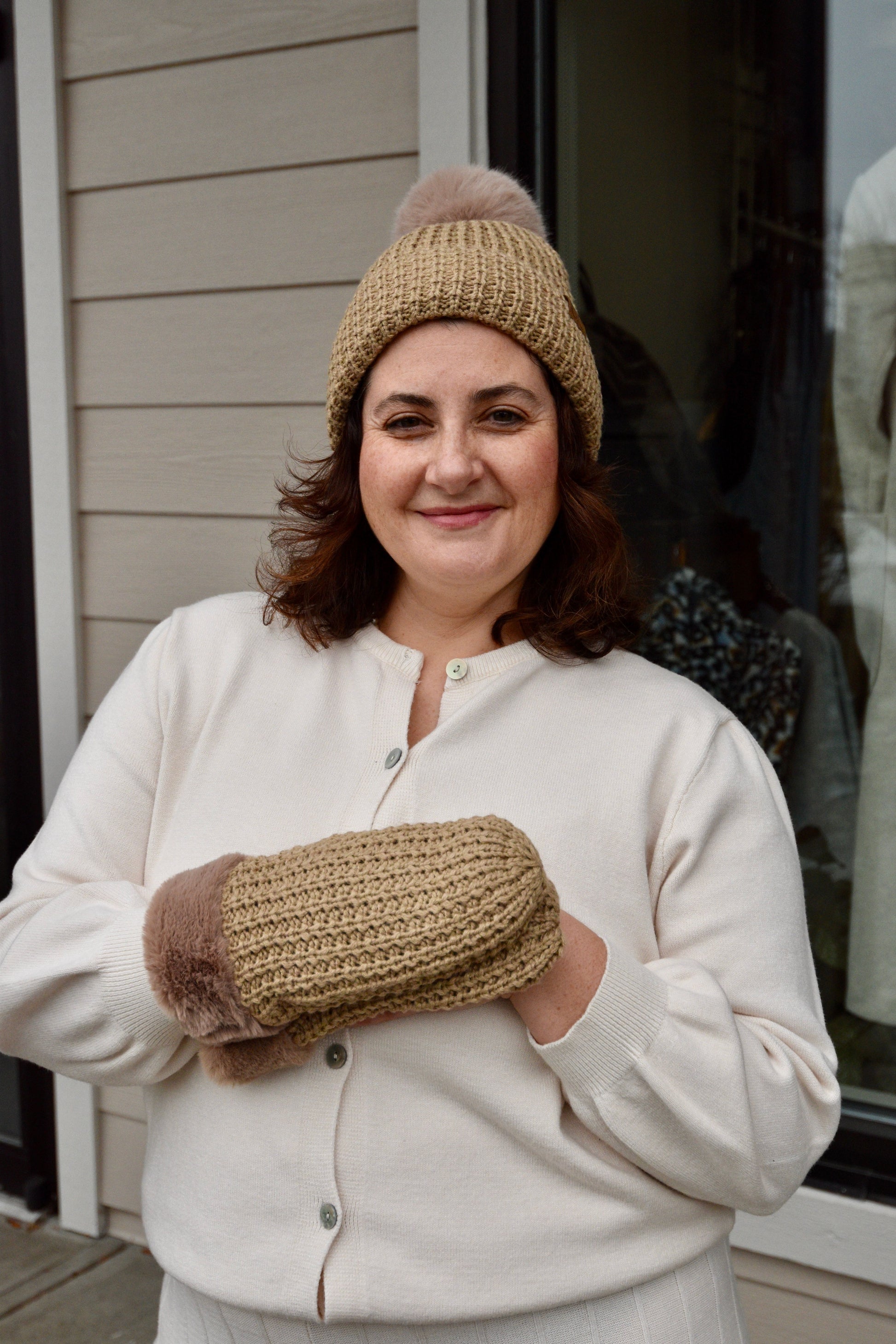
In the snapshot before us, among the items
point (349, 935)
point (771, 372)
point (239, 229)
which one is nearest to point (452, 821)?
point (349, 935)

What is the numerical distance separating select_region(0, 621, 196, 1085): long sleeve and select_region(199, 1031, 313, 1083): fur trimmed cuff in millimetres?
58

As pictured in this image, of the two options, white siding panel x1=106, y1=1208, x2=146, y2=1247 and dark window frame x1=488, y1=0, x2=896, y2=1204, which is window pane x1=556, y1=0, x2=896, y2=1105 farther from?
white siding panel x1=106, y1=1208, x2=146, y2=1247

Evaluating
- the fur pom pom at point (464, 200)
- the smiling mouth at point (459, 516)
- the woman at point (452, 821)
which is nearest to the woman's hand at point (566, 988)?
the woman at point (452, 821)

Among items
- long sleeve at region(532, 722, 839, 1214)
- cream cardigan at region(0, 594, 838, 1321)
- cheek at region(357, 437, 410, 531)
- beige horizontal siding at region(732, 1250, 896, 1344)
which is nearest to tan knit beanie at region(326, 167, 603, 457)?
cheek at region(357, 437, 410, 531)

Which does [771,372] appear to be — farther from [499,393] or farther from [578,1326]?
[578,1326]

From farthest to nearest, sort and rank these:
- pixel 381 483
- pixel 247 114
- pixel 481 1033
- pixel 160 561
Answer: pixel 160 561 < pixel 247 114 < pixel 381 483 < pixel 481 1033

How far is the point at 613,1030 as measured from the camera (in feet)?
3.49

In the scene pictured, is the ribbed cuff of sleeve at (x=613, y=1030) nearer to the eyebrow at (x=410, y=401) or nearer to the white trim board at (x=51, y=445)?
the eyebrow at (x=410, y=401)

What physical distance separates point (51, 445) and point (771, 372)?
145 cm

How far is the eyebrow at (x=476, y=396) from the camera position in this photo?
1.22 m

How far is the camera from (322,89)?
6.99 feet

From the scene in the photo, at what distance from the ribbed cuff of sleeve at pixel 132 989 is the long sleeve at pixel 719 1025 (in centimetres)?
36

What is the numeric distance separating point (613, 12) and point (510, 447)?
1293 mm

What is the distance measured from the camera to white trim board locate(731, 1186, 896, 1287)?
1.94 meters
